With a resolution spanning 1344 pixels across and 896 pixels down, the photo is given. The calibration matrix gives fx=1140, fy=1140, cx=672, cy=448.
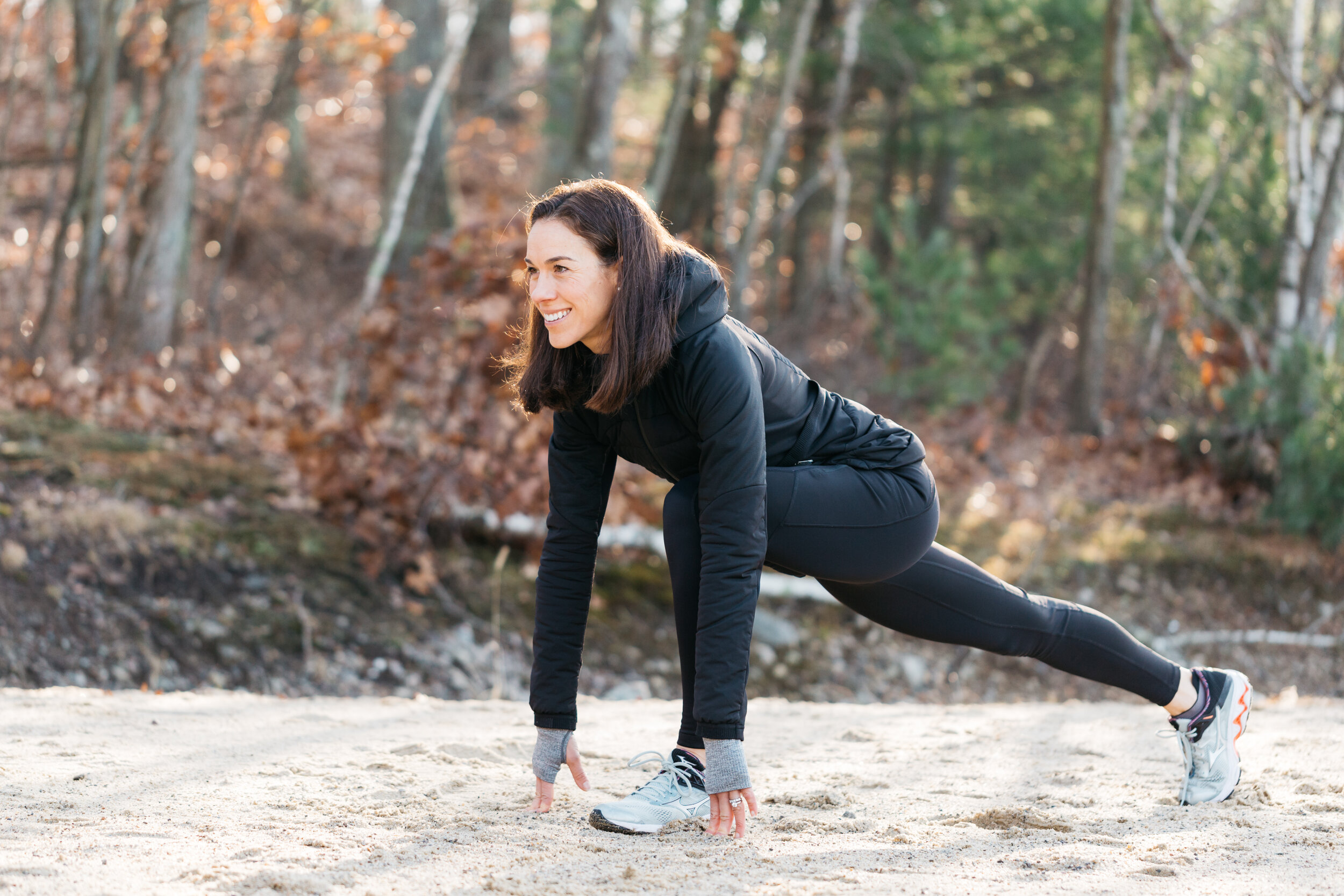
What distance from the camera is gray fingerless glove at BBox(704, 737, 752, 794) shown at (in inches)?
101

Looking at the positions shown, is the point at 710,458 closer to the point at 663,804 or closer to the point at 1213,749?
the point at 663,804

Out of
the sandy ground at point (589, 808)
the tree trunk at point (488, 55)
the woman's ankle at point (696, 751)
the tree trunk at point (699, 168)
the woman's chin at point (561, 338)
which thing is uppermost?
the tree trunk at point (488, 55)

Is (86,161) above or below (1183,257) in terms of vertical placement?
below

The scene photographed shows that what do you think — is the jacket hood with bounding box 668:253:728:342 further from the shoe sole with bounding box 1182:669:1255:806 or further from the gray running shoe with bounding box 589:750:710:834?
the shoe sole with bounding box 1182:669:1255:806

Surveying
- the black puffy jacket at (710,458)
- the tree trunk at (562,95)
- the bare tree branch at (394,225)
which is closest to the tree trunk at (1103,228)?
the tree trunk at (562,95)

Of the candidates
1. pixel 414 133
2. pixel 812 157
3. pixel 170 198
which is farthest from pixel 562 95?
pixel 170 198

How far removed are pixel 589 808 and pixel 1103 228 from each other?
33.6 ft

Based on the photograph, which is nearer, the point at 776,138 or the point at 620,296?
the point at 620,296

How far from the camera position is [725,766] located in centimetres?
259

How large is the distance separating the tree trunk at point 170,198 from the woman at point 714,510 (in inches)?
230

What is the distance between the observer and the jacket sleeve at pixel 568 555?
291 centimetres

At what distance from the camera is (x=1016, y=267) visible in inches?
564

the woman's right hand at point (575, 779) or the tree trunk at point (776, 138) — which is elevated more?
the tree trunk at point (776, 138)

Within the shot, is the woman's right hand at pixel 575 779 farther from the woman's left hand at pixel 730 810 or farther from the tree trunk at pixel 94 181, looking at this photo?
the tree trunk at pixel 94 181
